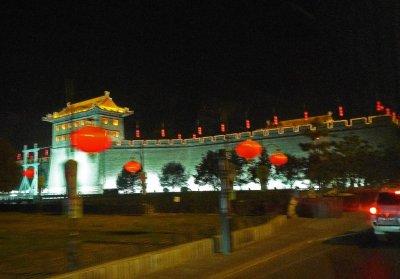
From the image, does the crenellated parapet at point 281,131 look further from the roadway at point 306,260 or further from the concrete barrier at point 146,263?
the concrete barrier at point 146,263

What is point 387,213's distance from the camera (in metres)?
14.5

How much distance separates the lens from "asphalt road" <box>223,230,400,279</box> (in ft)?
34.1

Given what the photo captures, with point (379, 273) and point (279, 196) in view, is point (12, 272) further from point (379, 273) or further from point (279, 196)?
point (279, 196)

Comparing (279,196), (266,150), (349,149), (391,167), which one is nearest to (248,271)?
(279,196)

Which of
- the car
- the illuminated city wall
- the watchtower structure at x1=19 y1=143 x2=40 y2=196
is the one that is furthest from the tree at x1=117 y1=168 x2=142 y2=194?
the car

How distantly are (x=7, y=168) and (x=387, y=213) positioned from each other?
43622 millimetres

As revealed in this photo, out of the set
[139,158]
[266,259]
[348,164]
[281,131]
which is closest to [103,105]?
[139,158]

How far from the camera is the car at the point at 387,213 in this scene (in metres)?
14.3

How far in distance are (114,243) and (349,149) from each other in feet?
109

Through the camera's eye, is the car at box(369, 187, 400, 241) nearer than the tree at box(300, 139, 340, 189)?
Yes

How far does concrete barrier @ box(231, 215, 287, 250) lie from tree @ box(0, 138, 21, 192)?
124 feet

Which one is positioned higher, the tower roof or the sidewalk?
the tower roof

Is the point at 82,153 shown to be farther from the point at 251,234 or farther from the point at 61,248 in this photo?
the point at 61,248

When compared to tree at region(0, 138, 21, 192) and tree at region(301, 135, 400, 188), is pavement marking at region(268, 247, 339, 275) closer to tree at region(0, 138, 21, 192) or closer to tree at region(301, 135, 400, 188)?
tree at region(301, 135, 400, 188)
